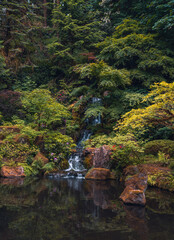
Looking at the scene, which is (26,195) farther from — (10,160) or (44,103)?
(44,103)

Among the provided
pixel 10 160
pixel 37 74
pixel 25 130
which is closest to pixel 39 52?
pixel 37 74

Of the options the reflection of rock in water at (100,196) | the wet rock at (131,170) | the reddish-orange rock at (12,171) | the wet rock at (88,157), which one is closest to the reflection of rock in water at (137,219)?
the reflection of rock in water at (100,196)

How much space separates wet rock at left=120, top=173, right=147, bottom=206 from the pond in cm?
17

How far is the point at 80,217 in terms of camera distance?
3.28 meters

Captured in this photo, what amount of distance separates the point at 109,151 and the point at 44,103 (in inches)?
182

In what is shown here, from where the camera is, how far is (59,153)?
9328mm

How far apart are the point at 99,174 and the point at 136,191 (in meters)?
3.09

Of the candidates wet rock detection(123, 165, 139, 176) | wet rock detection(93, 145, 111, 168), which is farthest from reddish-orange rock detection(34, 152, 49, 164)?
wet rock detection(123, 165, 139, 176)

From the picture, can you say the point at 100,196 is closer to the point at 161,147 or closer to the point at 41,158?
the point at 161,147

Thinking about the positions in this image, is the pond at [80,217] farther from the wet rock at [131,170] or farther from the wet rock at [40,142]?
the wet rock at [40,142]

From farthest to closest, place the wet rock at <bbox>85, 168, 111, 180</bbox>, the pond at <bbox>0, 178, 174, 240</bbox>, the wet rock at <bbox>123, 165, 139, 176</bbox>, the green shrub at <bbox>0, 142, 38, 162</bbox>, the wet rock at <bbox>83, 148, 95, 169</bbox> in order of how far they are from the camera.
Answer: the wet rock at <bbox>83, 148, 95, 169</bbox>, the green shrub at <bbox>0, 142, 38, 162</bbox>, the wet rock at <bbox>85, 168, 111, 180</bbox>, the wet rock at <bbox>123, 165, 139, 176</bbox>, the pond at <bbox>0, 178, 174, 240</bbox>

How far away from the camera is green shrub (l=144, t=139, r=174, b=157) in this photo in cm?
743

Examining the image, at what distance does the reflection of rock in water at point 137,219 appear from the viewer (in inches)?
108

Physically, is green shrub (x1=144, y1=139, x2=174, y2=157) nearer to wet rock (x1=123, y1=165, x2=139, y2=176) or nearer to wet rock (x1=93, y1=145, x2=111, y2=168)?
wet rock (x1=123, y1=165, x2=139, y2=176)
